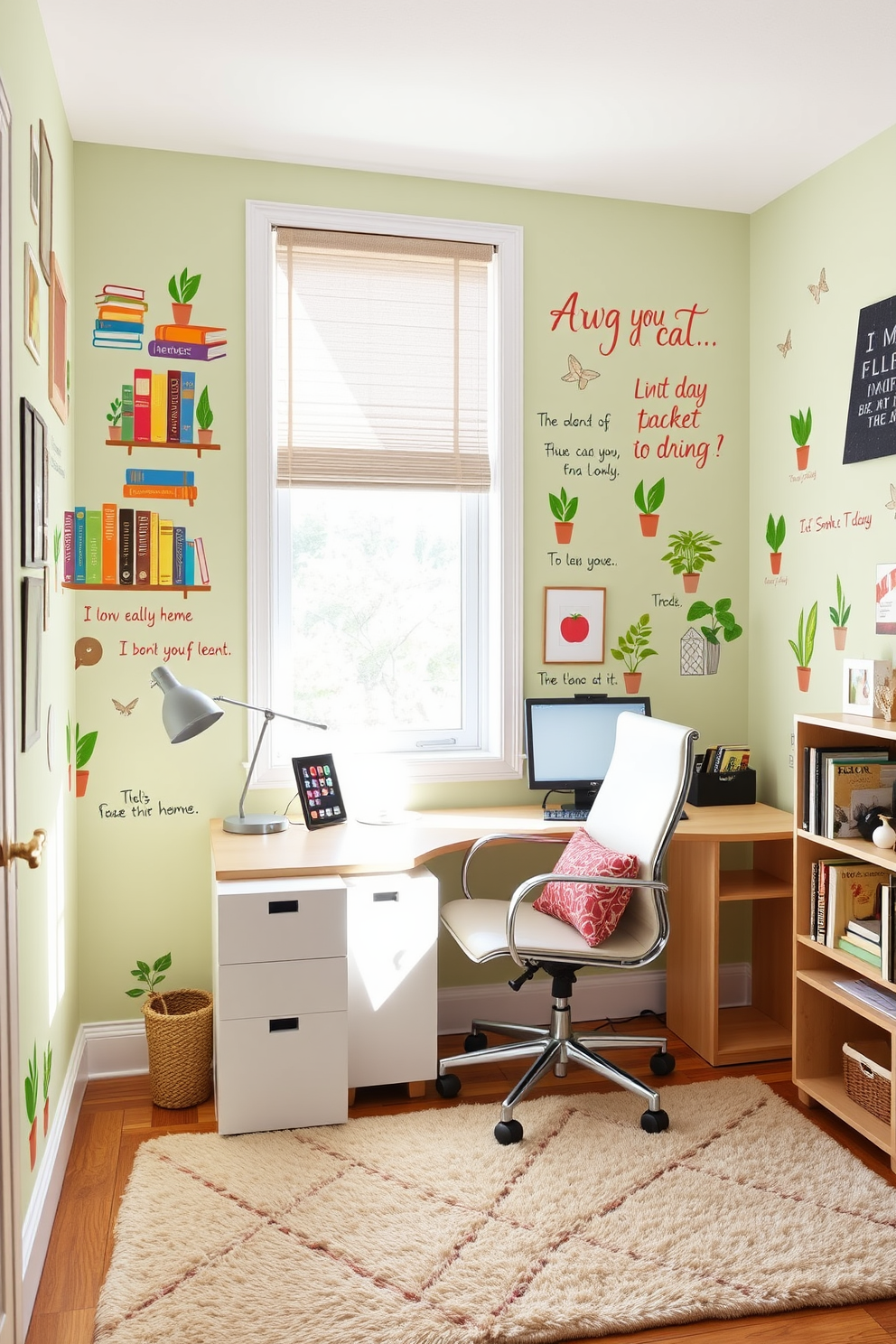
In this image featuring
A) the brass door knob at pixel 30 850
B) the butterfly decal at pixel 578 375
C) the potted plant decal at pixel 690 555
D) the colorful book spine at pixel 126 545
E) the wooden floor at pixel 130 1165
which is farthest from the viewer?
the potted plant decal at pixel 690 555

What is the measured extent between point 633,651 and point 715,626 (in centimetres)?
33

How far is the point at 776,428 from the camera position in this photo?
3.47 metres

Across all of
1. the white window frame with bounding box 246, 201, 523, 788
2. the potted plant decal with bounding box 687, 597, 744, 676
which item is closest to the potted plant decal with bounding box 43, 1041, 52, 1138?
the white window frame with bounding box 246, 201, 523, 788

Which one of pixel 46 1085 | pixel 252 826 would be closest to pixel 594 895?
pixel 252 826

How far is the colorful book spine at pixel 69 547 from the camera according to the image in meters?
2.95

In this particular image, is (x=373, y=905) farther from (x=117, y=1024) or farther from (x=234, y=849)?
(x=117, y=1024)

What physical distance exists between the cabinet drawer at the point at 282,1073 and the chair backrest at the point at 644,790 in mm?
885

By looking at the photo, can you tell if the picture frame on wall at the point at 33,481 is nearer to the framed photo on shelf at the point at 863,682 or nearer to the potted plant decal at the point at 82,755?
the potted plant decal at the point at 82,755

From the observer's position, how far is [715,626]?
362 centimetres

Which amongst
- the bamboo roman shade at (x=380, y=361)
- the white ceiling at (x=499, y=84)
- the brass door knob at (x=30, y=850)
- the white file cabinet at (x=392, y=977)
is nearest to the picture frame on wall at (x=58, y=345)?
the white ceiling at (x=499, y=84)

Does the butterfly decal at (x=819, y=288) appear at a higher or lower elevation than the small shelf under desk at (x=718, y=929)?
higher

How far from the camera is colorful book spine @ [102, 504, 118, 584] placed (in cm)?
304

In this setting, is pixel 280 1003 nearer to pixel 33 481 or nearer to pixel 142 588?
pixel 142 588

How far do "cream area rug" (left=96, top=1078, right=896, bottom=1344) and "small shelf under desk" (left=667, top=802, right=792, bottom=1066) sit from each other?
1.30ft
